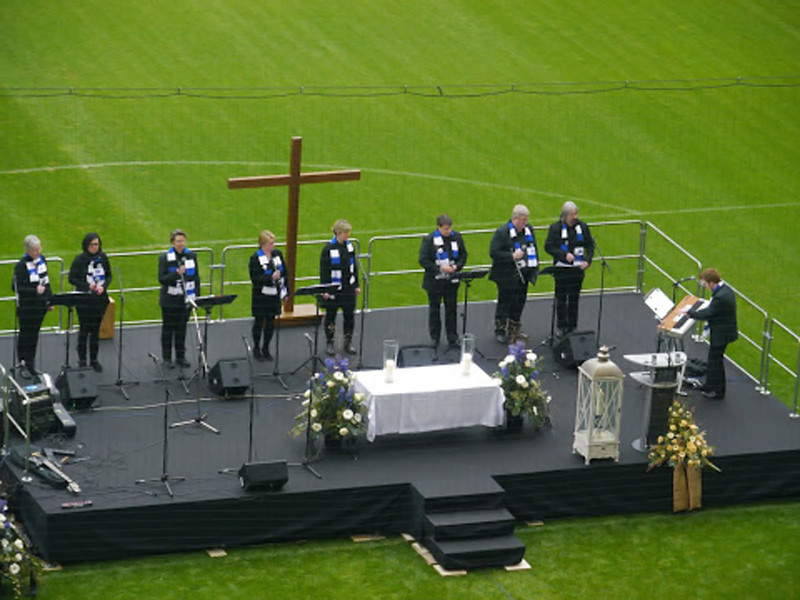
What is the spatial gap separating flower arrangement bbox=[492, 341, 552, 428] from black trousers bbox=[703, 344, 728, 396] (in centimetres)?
233

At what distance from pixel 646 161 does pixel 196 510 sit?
48.2ft

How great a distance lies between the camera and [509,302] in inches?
957

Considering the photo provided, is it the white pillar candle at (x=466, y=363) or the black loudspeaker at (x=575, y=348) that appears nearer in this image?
the white pillar candle at (x=466, y=363)

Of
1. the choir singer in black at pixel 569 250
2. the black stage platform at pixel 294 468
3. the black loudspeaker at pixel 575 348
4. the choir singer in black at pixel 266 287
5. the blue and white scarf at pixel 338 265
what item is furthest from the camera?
the choir singer in black at pixel 569 250

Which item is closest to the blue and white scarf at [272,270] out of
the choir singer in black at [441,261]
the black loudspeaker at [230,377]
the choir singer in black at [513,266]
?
the black loudspeaker at [230,377]

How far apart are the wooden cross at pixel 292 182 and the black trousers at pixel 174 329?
1587mm

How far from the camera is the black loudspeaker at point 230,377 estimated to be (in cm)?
2211

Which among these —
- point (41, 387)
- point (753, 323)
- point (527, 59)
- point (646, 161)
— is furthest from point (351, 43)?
point (41, 387)

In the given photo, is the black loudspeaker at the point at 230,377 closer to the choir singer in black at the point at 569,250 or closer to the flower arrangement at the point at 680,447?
the choir singer in black at the point at 569,250

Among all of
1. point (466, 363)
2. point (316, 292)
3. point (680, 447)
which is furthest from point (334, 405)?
point (680, 447)

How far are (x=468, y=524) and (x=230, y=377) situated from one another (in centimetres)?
375

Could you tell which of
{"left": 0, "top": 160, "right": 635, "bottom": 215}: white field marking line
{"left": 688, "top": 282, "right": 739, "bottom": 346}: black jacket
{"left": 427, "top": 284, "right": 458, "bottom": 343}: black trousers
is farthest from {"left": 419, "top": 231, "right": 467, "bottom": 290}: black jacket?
{"left": 0, "top": 160, "right": 635, "bottom": 215}: white field marking line

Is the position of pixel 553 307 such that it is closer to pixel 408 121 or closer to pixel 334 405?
pixel 334 405

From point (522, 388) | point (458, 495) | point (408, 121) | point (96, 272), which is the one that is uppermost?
point (408, 121)
